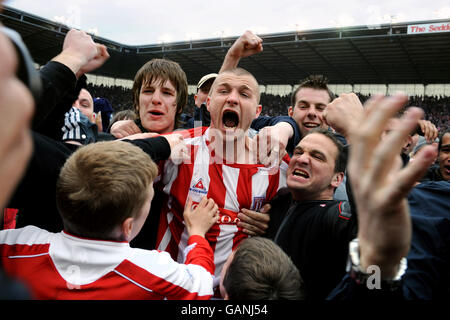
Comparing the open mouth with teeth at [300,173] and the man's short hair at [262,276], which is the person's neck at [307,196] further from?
the man's short hair at [262,276]

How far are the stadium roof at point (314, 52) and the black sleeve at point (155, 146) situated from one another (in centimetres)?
1874

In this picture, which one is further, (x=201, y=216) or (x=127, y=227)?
(x=201, y=216)

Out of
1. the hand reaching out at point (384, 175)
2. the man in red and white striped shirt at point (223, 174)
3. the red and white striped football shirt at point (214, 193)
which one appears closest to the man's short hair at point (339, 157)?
the man in red and white striped shirt at point (223, 174)

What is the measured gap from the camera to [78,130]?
2236 mm

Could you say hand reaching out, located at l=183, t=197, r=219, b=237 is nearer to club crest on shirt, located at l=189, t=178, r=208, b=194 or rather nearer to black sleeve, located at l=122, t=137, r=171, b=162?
club crest on shirt, located at l=189, t=178, r=208, b=194

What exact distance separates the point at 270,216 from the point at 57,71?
1574 millimetres

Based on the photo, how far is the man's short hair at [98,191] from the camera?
123 centimetres

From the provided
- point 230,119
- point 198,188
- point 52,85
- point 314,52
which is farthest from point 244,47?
point 314,52

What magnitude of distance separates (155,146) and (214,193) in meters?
0.59

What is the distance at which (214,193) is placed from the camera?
2.12m

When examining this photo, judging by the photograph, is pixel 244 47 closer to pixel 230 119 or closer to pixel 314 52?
pixel 230 119

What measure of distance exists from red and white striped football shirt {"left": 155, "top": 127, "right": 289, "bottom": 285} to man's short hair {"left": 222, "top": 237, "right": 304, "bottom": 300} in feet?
2.00
